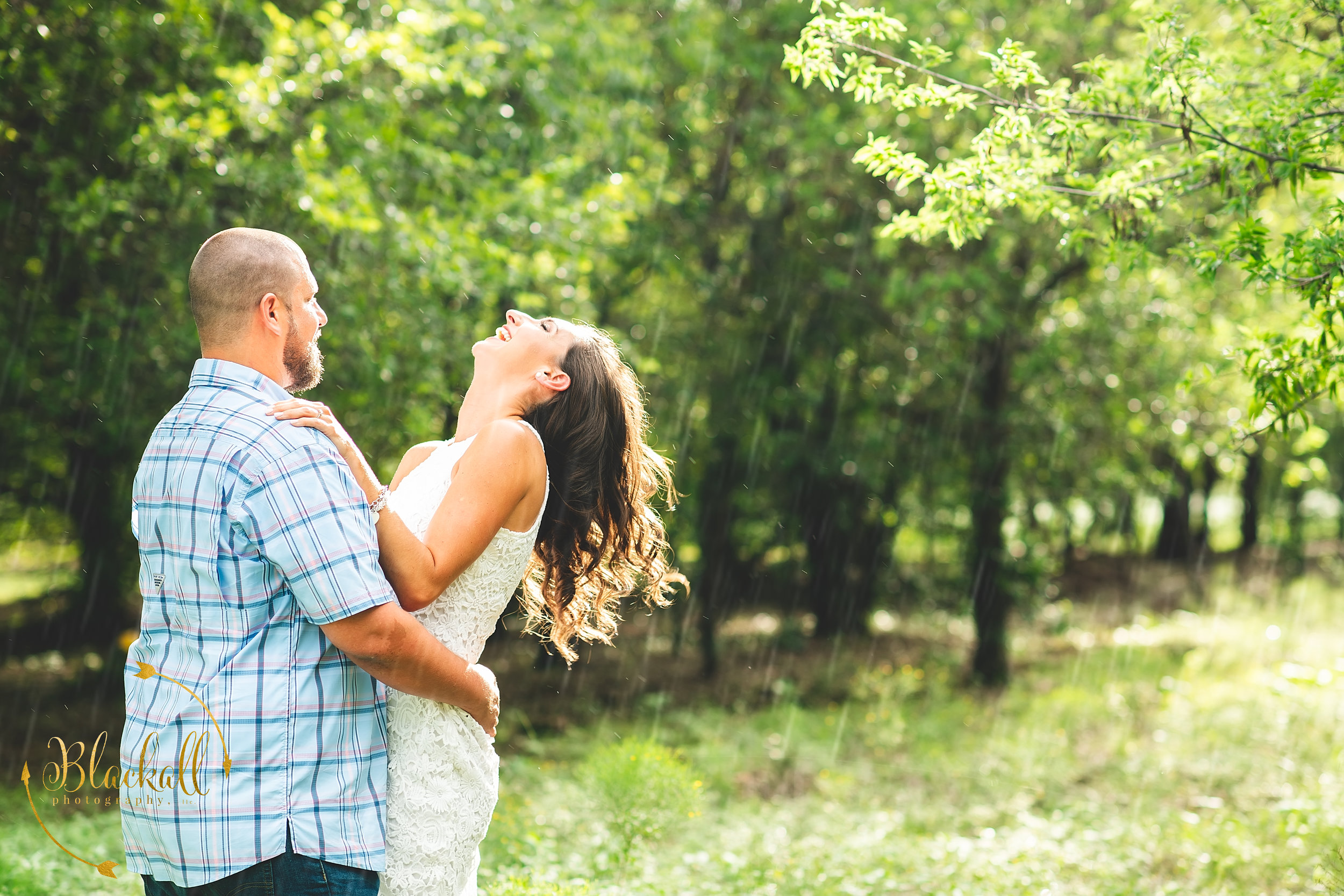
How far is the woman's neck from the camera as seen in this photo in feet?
8.94

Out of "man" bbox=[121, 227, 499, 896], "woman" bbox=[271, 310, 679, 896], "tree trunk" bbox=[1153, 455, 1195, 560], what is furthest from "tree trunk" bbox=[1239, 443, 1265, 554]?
"man" bbox=[121, 227, 499, 896]

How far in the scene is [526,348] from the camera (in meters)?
2.79

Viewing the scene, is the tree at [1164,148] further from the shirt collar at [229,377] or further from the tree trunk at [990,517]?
the tree trunk at [990,517]

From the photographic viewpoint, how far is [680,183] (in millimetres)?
12641

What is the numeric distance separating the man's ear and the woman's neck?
2.00 feet

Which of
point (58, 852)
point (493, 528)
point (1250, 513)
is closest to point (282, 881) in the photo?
point (493, 528)

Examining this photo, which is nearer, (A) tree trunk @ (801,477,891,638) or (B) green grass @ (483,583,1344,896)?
(B) green grass @ (483,583,1344,896)

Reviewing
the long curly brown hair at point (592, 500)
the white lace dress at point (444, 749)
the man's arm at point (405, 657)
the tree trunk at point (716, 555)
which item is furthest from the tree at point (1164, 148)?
the tree trunk at point (716, 555)

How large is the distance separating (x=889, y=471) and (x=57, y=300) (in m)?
10.00

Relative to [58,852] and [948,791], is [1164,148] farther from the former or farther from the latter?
[58,852]

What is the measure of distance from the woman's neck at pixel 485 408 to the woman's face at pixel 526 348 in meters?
0.06

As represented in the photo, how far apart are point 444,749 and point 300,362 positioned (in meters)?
1.05

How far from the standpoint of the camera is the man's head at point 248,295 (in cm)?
216

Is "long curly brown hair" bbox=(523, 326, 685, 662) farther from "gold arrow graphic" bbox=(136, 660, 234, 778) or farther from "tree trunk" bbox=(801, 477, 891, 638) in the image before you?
"tree trunk" bbox=(801, 477, 891, 638)
